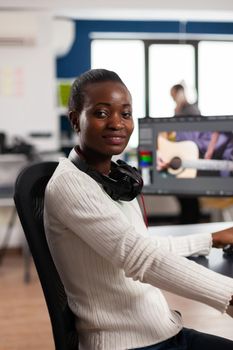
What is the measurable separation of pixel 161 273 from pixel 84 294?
208 mm

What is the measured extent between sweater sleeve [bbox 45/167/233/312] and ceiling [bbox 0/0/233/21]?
4.01 m

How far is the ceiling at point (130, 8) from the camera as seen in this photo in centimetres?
480

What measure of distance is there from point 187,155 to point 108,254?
1.11 m

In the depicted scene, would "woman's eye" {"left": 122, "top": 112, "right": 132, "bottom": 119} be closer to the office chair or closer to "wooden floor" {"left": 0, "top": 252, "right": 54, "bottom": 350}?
the office chair

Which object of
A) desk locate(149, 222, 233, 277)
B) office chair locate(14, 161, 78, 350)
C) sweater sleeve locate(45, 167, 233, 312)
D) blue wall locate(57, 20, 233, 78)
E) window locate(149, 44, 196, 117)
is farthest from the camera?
window locate(149, 44, 196, 117)

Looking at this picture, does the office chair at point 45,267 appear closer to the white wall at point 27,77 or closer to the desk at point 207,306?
the desk at point 207,306

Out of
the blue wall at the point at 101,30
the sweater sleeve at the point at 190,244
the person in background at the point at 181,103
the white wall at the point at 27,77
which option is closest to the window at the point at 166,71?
the blue wall at the point at 101,30

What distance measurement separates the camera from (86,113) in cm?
118

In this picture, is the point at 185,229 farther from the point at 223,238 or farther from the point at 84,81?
the point at 84,81

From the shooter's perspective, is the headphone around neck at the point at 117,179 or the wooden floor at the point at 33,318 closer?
→ the headphone around neck at the point at 117,179

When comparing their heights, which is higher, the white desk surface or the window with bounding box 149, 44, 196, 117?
the window with bounding box 149, 44, 196, 117

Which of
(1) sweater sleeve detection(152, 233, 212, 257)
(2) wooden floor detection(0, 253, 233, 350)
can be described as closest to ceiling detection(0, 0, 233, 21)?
(2) wooden floor detection(0, 253, 233, 350)

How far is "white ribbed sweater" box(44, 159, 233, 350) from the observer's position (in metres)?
1.06

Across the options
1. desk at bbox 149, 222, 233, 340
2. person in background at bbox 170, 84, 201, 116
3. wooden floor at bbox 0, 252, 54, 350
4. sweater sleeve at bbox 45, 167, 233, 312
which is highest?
person in background at bbox 170, 84, 201, 116
